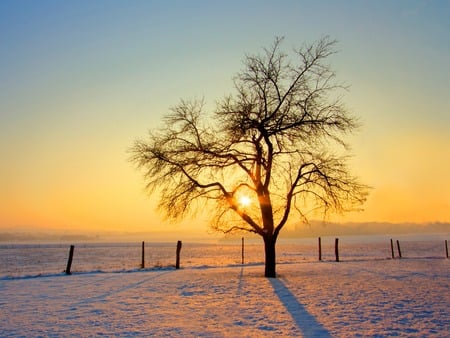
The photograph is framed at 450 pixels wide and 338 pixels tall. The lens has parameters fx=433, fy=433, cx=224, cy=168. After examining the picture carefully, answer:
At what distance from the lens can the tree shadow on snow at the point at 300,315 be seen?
10.1 metres

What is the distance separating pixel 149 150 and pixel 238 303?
10413 mm

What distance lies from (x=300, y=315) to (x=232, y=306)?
2337mm

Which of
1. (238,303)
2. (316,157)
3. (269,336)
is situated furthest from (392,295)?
(316,157)

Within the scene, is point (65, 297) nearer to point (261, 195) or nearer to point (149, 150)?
point (149, 150)

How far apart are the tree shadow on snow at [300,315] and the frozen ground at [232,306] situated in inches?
0.9

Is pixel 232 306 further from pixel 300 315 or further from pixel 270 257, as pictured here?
pixel 270 257

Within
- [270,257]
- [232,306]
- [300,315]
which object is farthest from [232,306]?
[270,257]

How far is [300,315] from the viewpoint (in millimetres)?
11898

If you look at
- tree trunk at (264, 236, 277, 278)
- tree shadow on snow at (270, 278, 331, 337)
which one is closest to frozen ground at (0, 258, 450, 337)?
tree shadow on snow at (270, 278, 331, 337)

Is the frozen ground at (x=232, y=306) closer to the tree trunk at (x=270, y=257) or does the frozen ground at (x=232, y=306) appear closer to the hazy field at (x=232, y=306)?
the hazy field at (x=232, y=306)

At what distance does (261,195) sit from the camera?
21.3 m

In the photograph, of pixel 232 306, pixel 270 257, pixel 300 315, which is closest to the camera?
pixel 300 315

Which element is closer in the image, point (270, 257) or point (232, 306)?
point (232, 306)

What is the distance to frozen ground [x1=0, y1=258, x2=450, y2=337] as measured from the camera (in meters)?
10.4
